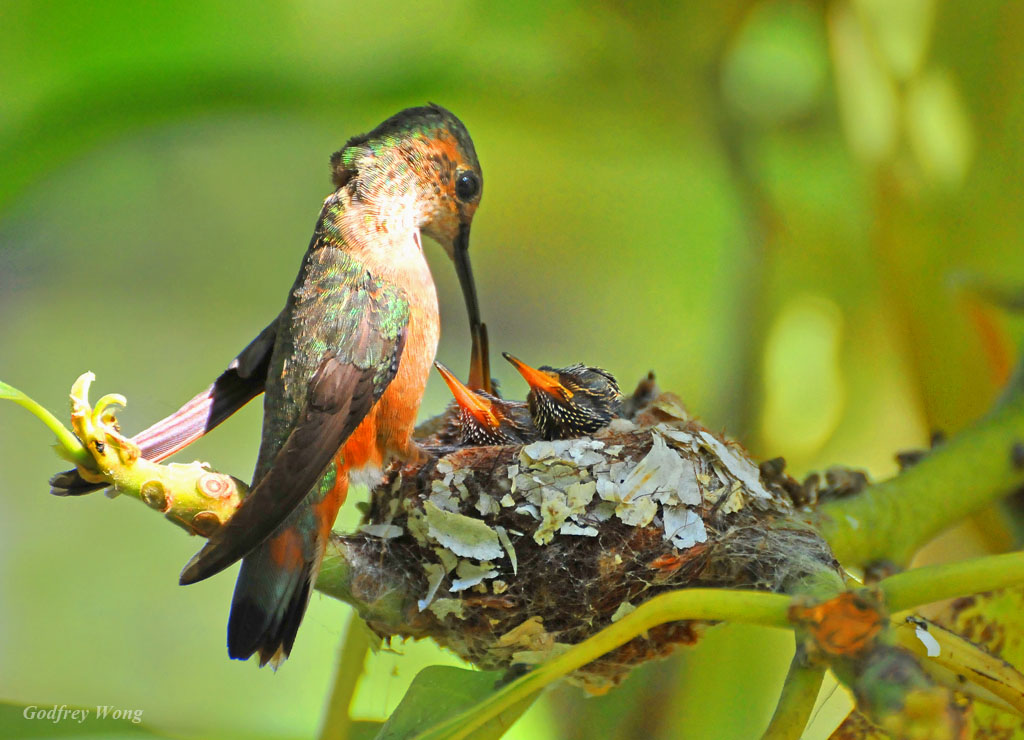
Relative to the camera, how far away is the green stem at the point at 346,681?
149cm

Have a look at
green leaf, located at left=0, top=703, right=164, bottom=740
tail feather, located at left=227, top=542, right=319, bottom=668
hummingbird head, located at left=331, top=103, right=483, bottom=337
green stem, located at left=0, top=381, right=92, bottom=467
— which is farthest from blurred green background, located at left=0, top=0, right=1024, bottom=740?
green stem, located at left=0, top=381, right=92, bottom=467

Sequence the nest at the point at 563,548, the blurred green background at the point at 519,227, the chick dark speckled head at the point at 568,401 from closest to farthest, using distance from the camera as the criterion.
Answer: the nest at the point at 563,548, the chick dark speckled head at the point at 568,401, the blurred green background at the point at 519,227

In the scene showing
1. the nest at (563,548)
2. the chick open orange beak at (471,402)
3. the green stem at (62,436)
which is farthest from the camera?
the chick open orange beak at (471,402)

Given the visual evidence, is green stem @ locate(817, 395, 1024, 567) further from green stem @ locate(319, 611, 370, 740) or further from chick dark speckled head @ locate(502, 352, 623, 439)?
green stem @ locate(319, 611, 370, 740)

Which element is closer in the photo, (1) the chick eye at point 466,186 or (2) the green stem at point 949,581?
(2) the green stem at point 949,581

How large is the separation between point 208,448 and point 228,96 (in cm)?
89

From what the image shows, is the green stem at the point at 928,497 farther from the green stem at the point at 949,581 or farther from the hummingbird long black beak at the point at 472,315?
the hummingbird long black beak at the point at 472,315

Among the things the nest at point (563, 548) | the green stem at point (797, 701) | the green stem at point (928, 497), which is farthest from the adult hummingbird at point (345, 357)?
the green stem at point (928, 497)

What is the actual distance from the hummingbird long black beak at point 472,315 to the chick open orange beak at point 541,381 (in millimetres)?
73

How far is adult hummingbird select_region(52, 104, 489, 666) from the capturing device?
3.49 ft

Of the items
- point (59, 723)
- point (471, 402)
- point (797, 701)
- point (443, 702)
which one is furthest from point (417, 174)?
point (59, 723)

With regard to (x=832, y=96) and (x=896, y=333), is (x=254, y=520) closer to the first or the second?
(x=896, y=333)

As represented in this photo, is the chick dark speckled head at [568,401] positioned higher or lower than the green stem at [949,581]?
higher

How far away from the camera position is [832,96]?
2.39m
